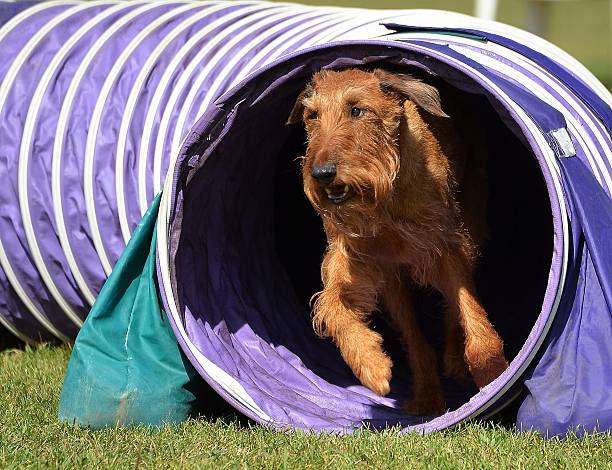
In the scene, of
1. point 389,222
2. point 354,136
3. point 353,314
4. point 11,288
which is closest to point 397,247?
point 389,222

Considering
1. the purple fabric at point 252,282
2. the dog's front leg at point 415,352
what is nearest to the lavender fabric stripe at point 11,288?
the purple fabric at point 252,282

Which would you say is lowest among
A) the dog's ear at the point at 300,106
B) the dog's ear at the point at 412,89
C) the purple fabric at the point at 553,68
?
the dog's ear at the point at 300,106

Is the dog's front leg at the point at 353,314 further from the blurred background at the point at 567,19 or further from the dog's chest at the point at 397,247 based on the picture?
the blurred background at the point at 567,19

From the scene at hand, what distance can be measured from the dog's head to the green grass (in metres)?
0.90

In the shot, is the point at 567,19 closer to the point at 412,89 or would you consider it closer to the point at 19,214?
the point at 19,214

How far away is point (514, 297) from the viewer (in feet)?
20.3

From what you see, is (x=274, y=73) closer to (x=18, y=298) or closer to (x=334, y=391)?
(x=334, y=391)

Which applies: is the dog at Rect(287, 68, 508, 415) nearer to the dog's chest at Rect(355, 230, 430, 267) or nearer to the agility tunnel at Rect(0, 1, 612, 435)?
the dog's chest at Rect(355, 230, 430, 267)

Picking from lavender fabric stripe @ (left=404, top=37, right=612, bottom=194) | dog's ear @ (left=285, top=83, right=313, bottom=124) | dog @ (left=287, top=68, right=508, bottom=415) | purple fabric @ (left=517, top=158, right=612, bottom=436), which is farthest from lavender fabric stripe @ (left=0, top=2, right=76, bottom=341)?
purple fabric @ (left=517, top=158, right=612, bottom=436)

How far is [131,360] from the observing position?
4.81 meters

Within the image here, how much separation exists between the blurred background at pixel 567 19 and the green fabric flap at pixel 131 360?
1275 cm

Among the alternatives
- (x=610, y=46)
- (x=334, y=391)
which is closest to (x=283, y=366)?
(x=334, y=391)

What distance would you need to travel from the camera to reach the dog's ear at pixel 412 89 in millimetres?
4594

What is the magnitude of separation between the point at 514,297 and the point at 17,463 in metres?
3.14
